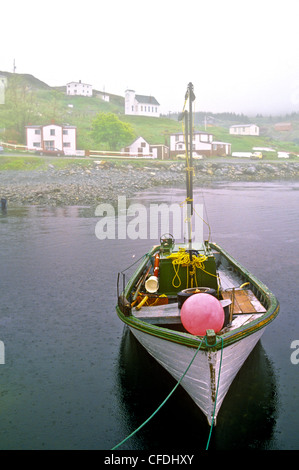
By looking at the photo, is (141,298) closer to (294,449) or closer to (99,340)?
(99,340)

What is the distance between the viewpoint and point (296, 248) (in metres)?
28.4

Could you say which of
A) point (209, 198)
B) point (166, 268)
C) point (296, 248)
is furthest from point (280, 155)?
point (166, 268)

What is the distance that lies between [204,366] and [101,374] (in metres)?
4.39

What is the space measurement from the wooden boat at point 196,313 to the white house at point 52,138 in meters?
69.8

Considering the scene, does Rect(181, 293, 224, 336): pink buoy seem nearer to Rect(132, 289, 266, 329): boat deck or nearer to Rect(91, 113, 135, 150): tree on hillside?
Rect(132, 289, 266, 329): boat deck

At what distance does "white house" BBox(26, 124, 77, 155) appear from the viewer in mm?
81812

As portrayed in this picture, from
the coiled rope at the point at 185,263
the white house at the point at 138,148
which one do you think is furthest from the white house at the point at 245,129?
the coiled rope at the point at 185,263

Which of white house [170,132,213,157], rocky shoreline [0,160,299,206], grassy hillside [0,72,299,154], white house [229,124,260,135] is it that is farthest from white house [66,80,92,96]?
rocky shoreline [0,160,299,206]

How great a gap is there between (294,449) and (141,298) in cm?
604

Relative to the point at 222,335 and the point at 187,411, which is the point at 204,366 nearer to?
the point at 222,335

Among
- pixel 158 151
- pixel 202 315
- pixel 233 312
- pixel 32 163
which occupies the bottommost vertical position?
pixel 233 312

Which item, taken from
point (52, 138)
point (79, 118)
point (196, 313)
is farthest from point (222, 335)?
point (79, 118)

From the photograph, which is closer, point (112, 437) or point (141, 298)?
point (112, 437)

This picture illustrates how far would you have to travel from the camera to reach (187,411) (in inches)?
438
